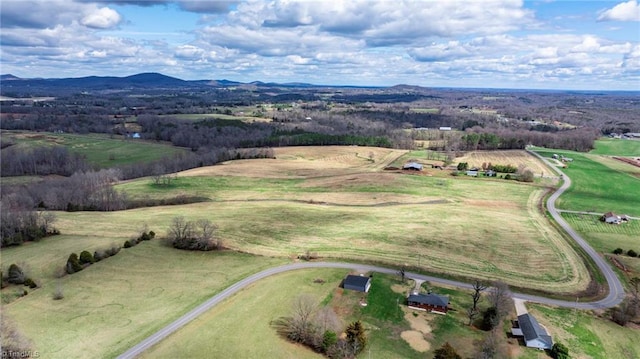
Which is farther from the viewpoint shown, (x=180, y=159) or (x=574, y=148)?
(x=574, y=148)

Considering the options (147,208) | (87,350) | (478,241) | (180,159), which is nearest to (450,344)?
(478,241)

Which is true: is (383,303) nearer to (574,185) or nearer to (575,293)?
(575,293)

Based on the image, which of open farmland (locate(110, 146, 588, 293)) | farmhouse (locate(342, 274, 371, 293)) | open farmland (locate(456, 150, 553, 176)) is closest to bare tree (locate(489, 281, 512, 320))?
open farmland (locate(110, 146, 588, 293))

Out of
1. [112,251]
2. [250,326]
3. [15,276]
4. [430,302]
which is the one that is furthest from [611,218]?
[15,276]

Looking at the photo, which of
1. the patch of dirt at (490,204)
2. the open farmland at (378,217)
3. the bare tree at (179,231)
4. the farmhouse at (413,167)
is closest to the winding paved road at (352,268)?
the open farmland at (378,217)

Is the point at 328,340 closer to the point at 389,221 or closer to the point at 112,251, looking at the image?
the point at 112,251

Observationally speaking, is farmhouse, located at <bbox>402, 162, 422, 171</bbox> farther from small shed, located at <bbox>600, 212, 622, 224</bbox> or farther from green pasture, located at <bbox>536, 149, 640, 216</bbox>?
small shed, located at <bbox>600, 212, 622, 224</bbox>
